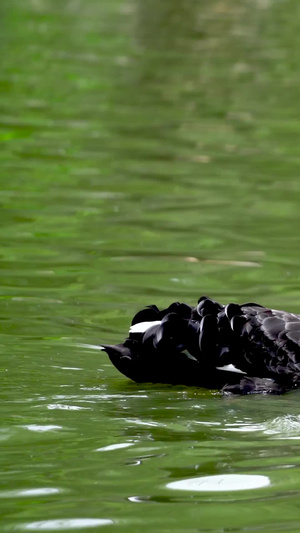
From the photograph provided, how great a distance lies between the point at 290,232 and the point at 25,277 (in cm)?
268

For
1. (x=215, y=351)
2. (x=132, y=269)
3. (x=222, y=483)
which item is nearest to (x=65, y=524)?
(x=222, y=483)

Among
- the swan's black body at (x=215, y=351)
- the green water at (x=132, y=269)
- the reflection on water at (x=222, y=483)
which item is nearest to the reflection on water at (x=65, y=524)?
the green water at (x=132, y=269)

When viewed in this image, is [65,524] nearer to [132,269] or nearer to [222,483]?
[222,483]

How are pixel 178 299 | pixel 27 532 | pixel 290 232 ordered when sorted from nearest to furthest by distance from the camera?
pixel 27 532, pixel 178 299, pixel 290 232

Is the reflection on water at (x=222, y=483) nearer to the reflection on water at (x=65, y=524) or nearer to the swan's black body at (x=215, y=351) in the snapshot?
the reflection on water at (x=65, y=524)

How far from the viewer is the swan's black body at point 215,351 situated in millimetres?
5887

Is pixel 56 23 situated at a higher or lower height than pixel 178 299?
higher

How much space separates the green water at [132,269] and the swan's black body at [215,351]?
10 centimetres

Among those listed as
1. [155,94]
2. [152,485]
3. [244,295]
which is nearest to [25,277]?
[244,295]

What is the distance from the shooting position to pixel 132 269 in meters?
8.77

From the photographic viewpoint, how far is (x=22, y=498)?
13.7ft

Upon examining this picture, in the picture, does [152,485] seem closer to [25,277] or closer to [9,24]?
[25,277]

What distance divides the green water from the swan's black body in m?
0.10

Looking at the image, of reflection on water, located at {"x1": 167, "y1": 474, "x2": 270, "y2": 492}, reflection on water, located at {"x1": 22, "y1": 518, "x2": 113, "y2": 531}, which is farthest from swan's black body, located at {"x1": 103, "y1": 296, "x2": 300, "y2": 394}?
reflection on water, located at {"x1": 22, "y1": 518, "x2": 113, "y2": 531}
